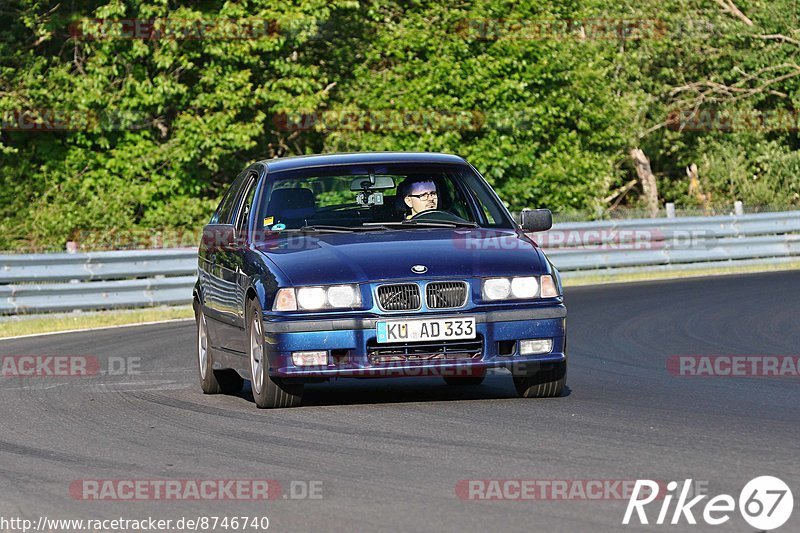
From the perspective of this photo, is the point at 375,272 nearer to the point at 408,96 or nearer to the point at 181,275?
the point at 181,275

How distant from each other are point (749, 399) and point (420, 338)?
2091mm

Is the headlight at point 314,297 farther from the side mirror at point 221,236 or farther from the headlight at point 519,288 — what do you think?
the side mirror at point 221,236

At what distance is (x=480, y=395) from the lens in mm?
10289

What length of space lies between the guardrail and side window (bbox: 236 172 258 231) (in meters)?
10.2

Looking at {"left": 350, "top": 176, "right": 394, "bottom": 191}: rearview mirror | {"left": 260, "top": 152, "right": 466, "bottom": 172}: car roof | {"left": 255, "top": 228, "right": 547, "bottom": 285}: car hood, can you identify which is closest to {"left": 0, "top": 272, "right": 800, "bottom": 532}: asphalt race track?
{"left": 255, "top": 228, "right": 547, "bottom": 285}: car hood

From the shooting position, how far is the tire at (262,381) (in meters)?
9.59

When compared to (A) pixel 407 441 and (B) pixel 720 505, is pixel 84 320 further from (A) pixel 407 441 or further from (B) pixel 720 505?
(B) pixel 720 505

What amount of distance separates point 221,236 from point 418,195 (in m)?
1.36

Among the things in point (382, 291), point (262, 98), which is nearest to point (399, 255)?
point (382, 291)

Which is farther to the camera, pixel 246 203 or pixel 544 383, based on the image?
pixel 246 203

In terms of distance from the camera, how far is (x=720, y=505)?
5.94 m

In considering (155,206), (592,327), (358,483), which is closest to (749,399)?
(358,483)

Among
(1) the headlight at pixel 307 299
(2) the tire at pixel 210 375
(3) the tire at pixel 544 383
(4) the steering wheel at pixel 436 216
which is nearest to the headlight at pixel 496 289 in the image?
(3) the tire at pixel 544 383

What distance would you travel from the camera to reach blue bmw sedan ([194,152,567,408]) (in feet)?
30.3
